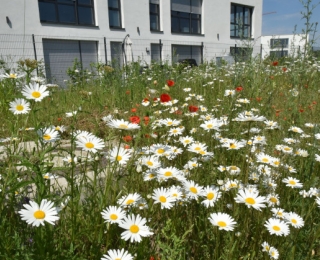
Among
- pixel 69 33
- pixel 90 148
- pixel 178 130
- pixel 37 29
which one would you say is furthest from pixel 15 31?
pixel 90 148

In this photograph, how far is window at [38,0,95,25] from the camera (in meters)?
11.8

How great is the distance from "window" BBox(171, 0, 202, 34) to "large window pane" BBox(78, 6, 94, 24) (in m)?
5.39

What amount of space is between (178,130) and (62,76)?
11.2 meters

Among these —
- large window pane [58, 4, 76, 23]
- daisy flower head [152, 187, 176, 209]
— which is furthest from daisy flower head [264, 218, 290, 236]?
large window pane [58, 4, 76, 23]

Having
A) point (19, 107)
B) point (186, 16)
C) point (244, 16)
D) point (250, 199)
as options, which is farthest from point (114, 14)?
point (250, 199)

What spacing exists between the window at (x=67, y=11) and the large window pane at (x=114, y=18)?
103 cm

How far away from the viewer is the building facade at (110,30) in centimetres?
1090

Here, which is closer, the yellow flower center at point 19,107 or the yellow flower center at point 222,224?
the yellow flower center at point 222,224

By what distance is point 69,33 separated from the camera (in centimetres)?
1224

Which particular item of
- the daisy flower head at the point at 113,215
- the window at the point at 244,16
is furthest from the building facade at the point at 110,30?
the daisy flower head at the point at 113,215

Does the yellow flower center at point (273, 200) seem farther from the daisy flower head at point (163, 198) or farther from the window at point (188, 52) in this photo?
the window at point (188, 52)

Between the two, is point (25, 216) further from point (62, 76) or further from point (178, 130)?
point (62, 76)

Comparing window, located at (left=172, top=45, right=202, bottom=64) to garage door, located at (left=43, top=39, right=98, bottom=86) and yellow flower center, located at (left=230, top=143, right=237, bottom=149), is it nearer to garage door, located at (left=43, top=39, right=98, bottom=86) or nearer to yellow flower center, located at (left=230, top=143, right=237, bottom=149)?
garage door, located at (left=43, top=39, right=98, bottom=86)

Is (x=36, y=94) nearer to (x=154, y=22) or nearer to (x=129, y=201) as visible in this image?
(x=129, y=201)
